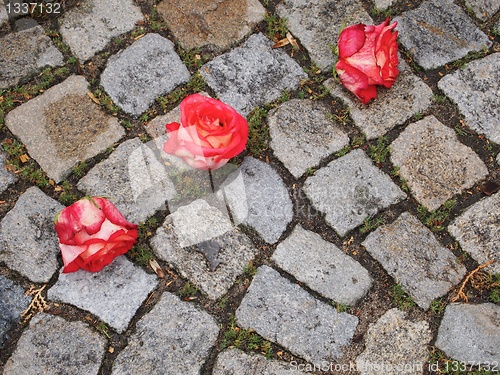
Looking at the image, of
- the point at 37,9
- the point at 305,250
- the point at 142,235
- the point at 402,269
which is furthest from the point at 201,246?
the point at 37,9

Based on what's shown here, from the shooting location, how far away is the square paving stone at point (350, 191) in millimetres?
2600

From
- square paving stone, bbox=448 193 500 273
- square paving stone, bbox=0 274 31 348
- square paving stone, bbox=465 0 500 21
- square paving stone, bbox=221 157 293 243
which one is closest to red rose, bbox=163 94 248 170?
square paving stone, bbox=221 157 293 243

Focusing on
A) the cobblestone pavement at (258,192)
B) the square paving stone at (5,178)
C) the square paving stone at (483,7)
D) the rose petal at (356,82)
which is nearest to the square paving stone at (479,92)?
the cobblestone pavement at (258,192)

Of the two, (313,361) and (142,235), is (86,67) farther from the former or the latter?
(313,361)

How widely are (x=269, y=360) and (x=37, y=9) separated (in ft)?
6.35

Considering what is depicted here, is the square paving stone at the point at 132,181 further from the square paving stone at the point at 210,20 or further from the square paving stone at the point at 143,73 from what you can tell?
the square paving stone at the point at 210,20

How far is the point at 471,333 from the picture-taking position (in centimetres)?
241

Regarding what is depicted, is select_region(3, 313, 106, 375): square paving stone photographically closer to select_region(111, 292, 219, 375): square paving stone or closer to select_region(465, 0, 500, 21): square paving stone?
select_region(111, 292, 219, 375): square paving stone

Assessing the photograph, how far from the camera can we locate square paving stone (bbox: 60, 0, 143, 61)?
2.84 metres

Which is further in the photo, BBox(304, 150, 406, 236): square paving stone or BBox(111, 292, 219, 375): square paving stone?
BBox(304, 150, 406, 236): square paving stone

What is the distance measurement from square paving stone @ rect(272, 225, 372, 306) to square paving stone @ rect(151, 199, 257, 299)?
0.49 ft

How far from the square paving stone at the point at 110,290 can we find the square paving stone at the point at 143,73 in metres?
0.73

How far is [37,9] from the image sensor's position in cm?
290

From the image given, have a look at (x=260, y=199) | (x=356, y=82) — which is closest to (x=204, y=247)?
(x=260, y=199)
